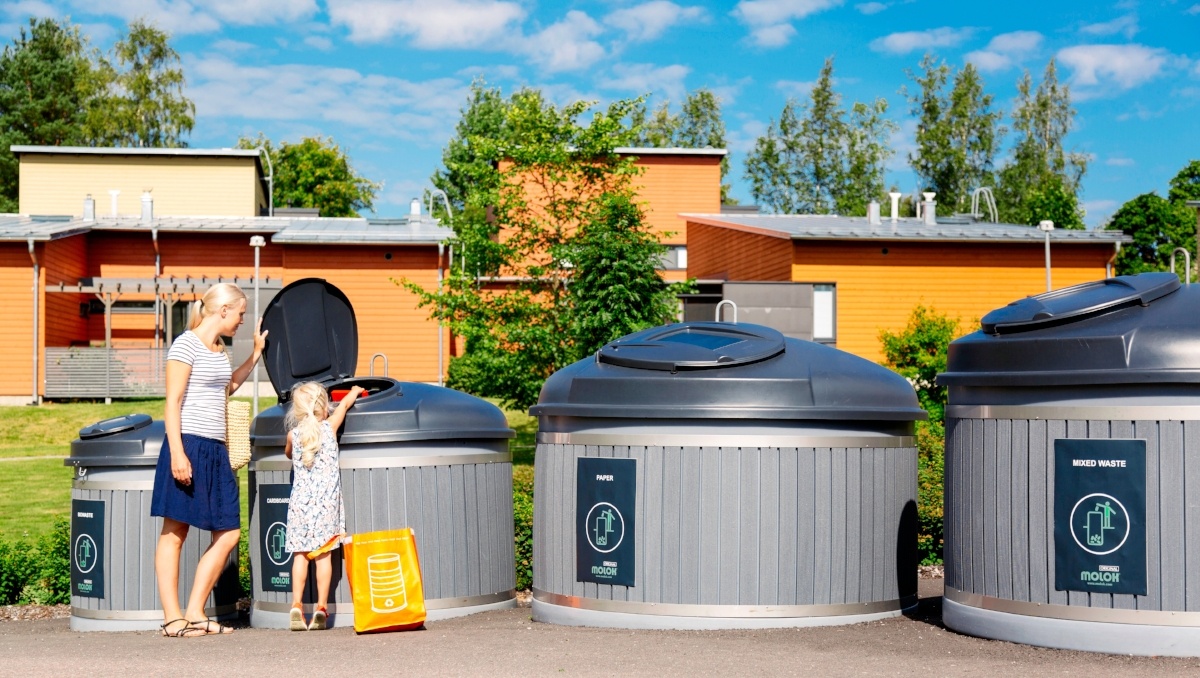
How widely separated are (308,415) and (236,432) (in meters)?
0.46

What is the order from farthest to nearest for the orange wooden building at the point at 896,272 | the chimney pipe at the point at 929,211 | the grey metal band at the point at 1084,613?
the chimney pipe at the point at 929,211, the orange wooden building at the point at 896,272, the grey metal band at the point at 1084,613

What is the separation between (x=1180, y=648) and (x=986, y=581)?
0.76 metres

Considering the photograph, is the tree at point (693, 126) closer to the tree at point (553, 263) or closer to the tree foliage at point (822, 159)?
the tree foliage at point (822, 159)

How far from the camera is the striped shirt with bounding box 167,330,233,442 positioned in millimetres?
5918

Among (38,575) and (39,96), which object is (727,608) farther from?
(39,96)

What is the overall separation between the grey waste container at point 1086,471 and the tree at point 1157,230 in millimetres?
45542

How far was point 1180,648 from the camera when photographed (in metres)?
4.56

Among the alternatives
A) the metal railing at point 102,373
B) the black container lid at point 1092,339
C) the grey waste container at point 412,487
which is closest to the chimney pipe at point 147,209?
the metal railing at point 102,373

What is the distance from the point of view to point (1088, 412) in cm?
476

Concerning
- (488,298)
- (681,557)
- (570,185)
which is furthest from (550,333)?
(681,557)

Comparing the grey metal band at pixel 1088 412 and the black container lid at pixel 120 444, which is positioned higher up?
the grey metal band at pixel 1088 412

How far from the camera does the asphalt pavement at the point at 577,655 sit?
448 centimetres

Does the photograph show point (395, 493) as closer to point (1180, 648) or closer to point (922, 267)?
point (1180, 648)

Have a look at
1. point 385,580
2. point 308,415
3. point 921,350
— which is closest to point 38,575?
point 308,415
